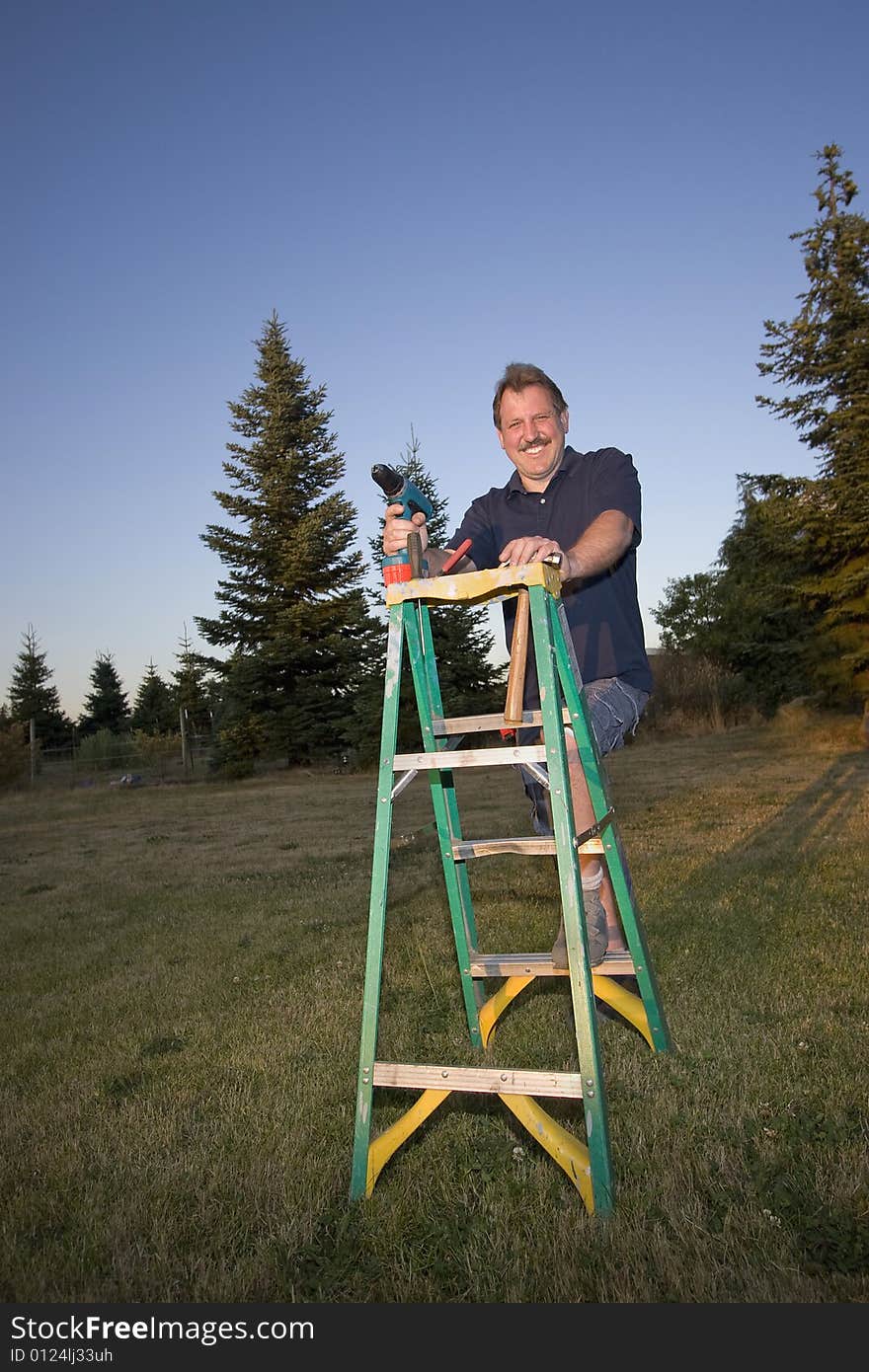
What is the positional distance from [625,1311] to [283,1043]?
2280 mm

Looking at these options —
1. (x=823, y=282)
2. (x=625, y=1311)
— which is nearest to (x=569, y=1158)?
(x=625, y=1311)

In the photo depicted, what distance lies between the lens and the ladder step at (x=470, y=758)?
98.9 inches

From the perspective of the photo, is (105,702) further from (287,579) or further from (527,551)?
(527,551)

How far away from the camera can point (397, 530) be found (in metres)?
3.03

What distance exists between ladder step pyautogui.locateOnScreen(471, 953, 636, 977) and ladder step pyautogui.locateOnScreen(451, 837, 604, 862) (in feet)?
1.33

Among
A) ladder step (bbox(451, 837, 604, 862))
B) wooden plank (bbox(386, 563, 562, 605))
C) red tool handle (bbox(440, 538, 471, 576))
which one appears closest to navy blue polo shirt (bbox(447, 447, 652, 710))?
red tool handle (bbox(440, 538, 471, 576))

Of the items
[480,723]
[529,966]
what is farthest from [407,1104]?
[480,723]

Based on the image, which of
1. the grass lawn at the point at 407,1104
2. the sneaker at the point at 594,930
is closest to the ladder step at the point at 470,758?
the grass lawn at the point at 407,1104

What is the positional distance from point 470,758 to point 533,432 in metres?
1.55

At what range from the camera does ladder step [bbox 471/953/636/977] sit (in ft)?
11.1

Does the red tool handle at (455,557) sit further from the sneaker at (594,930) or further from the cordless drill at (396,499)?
the sneaker at (594,930)

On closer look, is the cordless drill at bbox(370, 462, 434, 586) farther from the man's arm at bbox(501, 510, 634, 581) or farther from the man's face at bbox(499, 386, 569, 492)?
the man's face at bbox(499, 386, 569, 492)

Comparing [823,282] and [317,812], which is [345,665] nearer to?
[317,812]

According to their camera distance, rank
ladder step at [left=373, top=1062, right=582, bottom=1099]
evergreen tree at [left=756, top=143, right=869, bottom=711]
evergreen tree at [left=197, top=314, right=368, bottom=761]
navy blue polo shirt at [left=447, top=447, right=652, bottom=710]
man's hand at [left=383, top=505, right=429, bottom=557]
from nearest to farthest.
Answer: ladder step at [left=373, top=1062, right=582, bottom=1099]
man's hand at [left=383, top=505, right=429, bottom=557]
navy blue polo shirt at [left=447, top=447, right=652, bottom=710]
evergreen tree at [left=756, top=143, right=869, bottom=711]
evergreen tree at [left=197, top=314, right=368, bottom=761]
